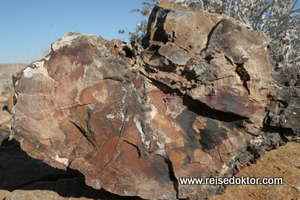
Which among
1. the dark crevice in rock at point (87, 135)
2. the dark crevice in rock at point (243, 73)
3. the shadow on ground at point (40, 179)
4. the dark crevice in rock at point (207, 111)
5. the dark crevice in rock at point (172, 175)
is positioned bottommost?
the shadow on ground at point (40, 179)

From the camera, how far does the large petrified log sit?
82.7 inches

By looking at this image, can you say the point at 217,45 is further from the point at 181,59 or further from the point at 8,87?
the point at 8,87

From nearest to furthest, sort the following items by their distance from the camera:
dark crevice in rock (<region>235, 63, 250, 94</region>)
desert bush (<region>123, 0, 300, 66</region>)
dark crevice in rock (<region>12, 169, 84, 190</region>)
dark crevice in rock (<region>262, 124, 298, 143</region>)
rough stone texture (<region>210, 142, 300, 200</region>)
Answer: dark crevice in rock (<region>235, 63, 250, 94</region>) → dark crevice in rock (<region>262, 124, 298, 143</region>) → rough stone texture (<region>210, 142, 300, 200</region>) → dark crevice in rock (<region>12, 169, 84, 190</region>) → desert bush (<region>123, 0, 300, 66</region>)

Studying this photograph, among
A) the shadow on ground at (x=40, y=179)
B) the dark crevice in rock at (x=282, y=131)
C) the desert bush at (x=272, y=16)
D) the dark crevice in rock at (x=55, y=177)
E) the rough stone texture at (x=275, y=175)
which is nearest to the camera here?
the dark crevice in rock at (x=282, y=131)

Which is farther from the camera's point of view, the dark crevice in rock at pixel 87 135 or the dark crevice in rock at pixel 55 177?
the dark crevice in rock at pixel 55 177

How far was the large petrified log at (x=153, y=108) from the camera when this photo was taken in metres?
2.10

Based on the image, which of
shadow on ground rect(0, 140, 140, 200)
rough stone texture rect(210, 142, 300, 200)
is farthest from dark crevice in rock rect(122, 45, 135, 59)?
rough stone texture rect(210, 142, 300, 200)

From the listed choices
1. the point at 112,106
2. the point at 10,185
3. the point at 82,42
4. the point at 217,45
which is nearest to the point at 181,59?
the point at 217,45

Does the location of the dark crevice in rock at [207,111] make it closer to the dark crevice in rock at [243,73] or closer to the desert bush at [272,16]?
the dark crevice in rock at [243,73]

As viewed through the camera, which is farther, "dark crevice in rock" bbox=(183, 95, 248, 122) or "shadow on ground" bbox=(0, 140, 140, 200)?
"shadow on ground" bbox=(0, 140, 140, 200)

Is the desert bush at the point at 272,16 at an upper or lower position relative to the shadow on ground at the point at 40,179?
upper

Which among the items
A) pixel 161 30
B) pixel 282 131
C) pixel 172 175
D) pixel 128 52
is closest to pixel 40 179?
pixel 172 175

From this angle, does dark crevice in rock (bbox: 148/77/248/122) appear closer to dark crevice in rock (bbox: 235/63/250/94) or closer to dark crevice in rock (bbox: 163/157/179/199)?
dark crevice in rock (bbox: 235/63/250/94)

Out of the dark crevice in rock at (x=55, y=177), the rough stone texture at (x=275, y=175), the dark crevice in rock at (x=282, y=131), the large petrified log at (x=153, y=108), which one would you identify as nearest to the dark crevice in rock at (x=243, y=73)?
the large petrified log at (x=153, y=108)
